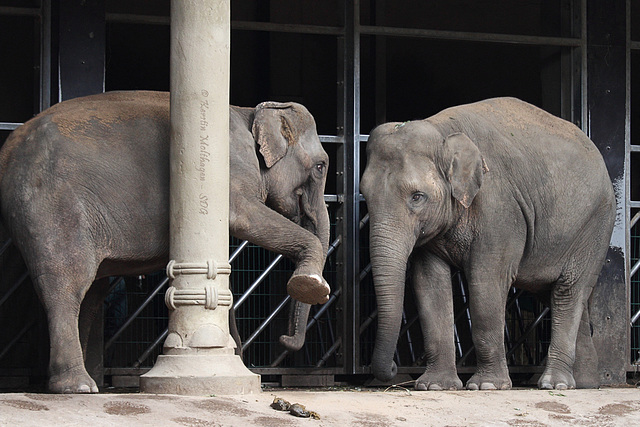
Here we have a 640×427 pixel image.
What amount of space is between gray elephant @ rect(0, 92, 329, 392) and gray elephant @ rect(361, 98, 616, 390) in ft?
3.34

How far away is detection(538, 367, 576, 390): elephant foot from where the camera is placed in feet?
27.7

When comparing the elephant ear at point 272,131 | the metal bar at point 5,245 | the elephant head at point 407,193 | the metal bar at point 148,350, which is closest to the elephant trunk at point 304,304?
the elephant head at point 407,193

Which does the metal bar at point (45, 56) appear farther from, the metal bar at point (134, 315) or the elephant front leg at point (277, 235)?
the elephant front leg at point (277, 235)

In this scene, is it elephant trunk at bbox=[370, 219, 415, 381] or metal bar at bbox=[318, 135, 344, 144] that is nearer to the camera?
elephant trunk at bbox=[370, 219, 415, 381]

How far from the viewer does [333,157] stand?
47.1ft

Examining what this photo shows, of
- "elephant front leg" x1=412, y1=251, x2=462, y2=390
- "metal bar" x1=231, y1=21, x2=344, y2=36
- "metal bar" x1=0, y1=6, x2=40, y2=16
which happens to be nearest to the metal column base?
"elephant front leg" x1=412, y1=251, x2=462, y2=390

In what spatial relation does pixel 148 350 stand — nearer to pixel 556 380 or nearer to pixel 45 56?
pixel 45 56

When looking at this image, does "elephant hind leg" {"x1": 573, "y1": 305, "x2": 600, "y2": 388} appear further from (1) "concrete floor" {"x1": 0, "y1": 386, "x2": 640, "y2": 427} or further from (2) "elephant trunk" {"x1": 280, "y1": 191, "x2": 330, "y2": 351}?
(2) "elephant trunk" {"x1": 280, "y1": 191, "x2": 330, "y2": 351}

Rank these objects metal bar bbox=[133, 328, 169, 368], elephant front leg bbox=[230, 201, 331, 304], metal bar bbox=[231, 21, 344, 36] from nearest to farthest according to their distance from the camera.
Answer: elephant front leg bbox=[230, 201, 331, 304] < metal bar bbox=[133, 328, 169, 368] < metal bar bbox=[231, 21, 344, 36]

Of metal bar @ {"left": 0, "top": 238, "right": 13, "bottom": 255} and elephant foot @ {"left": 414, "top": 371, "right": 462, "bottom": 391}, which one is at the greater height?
metal bar @ {"left": 0, "top": 238, "right": 13, "bottom": 255}

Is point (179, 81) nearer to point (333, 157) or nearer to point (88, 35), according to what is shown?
point (88, 35)

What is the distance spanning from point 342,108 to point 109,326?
8.43ft

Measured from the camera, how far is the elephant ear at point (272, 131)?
26.2 feet

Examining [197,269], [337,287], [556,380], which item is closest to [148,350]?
[337,287]
